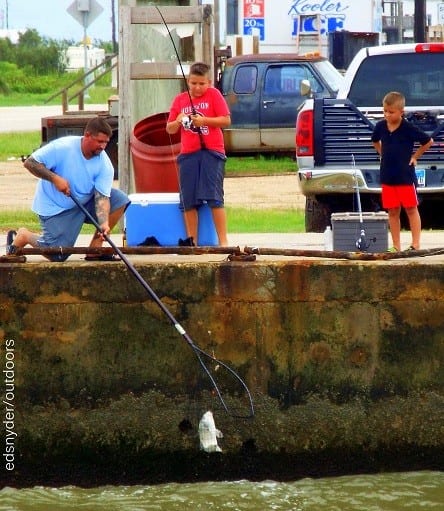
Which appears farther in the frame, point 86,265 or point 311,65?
point 311,65

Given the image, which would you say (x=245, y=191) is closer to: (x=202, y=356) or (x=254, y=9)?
(x=202, y=356)

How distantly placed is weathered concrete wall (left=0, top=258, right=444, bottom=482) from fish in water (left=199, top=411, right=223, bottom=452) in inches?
1.5

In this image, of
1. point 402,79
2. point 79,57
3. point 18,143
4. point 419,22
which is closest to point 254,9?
point 419,22

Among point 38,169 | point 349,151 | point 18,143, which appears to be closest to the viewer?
point 38,169

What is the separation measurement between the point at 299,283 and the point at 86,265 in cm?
110

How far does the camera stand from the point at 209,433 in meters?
7.18

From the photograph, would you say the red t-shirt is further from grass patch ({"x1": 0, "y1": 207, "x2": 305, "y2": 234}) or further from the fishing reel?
grass patch ({"x1": 0, "y1": 207, "x2": 305, "y2": 234})

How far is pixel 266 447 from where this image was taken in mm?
7207

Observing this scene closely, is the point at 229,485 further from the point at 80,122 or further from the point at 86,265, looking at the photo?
the point at 80,122

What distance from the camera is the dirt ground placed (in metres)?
16.2

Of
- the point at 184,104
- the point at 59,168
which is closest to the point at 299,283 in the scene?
the point at 59,168

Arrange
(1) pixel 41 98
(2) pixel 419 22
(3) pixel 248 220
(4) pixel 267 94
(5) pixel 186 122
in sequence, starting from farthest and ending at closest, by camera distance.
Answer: (1) pixel 41 98 < (2) pixel 419 22 < (4) pixel 267 94 < (3) pixel 248 220 < (5) pixel 186 122

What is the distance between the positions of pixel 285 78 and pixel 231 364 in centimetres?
1448

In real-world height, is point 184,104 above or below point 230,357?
above
